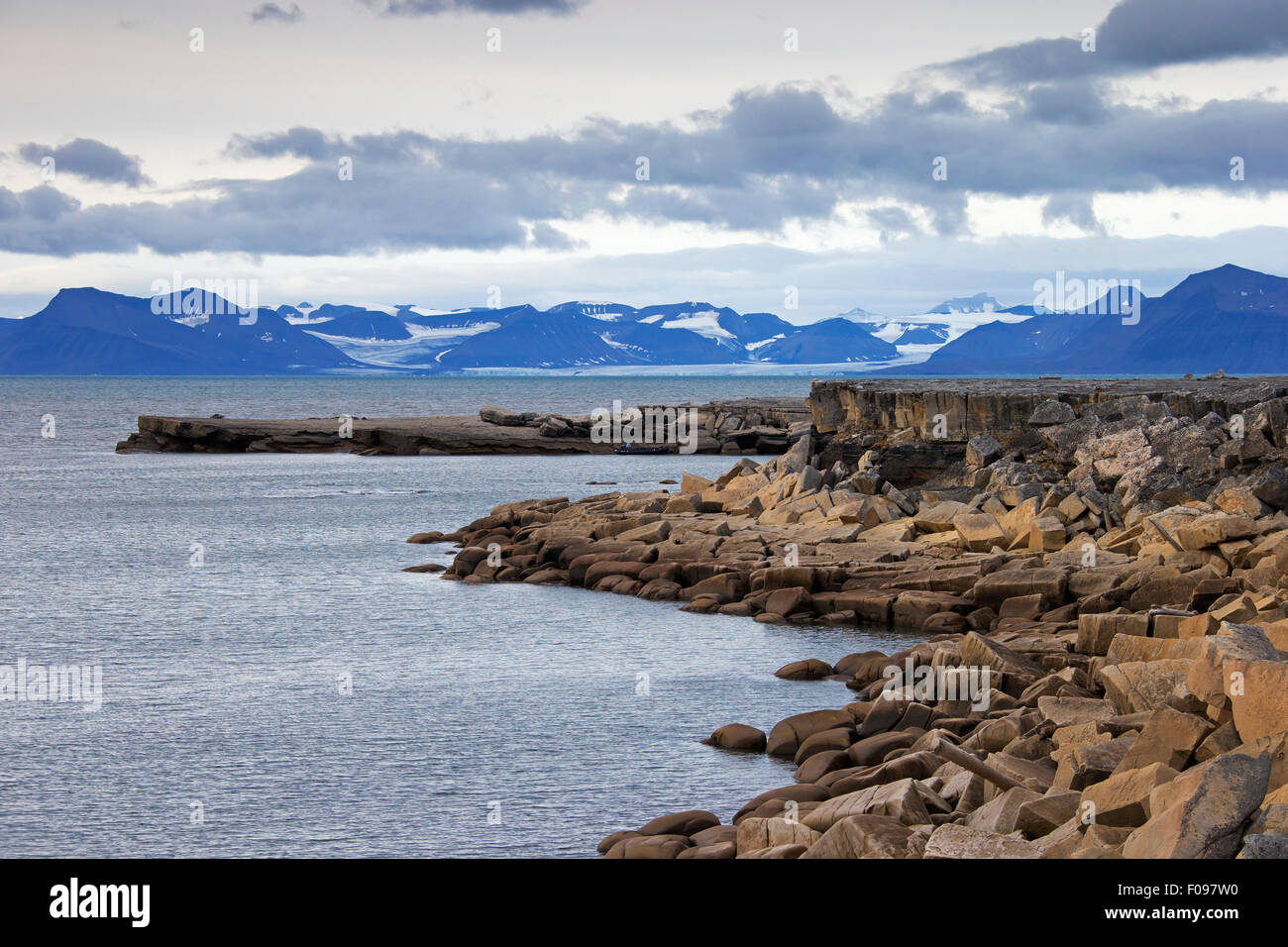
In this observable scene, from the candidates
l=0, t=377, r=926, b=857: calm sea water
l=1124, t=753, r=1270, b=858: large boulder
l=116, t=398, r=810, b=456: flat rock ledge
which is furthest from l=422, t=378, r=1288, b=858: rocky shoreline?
l=116, t=398, r=810, b=456: flat rock ledge

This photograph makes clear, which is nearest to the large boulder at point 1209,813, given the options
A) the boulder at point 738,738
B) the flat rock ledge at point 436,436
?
the boulder at point 738,738

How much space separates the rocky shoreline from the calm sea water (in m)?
1.18

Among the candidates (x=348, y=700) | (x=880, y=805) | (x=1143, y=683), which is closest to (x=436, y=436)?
(x=348, y=700)

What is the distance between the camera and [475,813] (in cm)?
1346

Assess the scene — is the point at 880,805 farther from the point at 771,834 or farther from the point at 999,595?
the point at 999,595

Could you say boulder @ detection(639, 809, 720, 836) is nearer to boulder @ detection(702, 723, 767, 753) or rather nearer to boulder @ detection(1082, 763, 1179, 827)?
boulder @ detection(702, 723, 767, 753)

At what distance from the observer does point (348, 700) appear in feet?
60.5

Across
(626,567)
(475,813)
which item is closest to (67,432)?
(626,567)

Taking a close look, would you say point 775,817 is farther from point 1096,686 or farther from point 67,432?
point 67,432

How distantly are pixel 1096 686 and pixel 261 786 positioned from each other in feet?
31.5

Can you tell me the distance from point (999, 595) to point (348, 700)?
10703mm

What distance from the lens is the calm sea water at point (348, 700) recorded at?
13297 millimetres

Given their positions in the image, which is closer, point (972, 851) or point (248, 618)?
point (972, 851)

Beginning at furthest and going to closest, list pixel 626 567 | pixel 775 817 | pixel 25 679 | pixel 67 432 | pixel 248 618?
pixel 67 432
pixel 626 567
pixel 248 618
pixel 25 679
pixel 775 817
